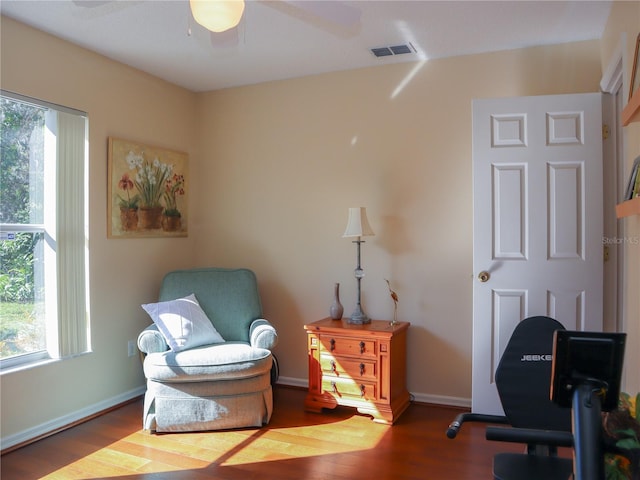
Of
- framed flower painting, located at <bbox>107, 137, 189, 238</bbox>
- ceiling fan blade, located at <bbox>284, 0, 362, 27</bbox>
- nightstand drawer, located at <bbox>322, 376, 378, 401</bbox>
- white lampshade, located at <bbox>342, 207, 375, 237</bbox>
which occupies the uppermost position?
ceiling fan blade, located at <bbox>284, 0, 362, 27</bbox>

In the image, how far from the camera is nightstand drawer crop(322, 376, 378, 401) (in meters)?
3.43

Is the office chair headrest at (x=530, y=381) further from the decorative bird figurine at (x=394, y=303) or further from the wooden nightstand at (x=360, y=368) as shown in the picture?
the decorative bird figurine at (x=394, y=303)

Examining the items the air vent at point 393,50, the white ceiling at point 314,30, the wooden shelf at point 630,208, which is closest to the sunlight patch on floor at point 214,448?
the wooden shelf at point 630,208

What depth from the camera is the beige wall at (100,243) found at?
3064 millimetres

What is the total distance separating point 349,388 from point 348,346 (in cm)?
29

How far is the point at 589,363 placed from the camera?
47.4 inches

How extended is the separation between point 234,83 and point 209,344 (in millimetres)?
2187

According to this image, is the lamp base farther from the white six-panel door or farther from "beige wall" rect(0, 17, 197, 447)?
"beige wall" rect(0, 17, 197, 447)

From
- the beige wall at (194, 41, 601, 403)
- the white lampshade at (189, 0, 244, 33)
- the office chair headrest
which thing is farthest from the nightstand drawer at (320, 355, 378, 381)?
the white lampshade at (189, 0, 244, 33)

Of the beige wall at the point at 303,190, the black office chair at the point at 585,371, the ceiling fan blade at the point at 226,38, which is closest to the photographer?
the black office chair at the point at 585,371

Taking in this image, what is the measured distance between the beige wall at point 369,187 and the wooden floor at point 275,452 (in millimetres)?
690

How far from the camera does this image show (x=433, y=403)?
146 inches

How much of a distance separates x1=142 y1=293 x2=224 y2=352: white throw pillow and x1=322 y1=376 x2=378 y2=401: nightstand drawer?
828mm

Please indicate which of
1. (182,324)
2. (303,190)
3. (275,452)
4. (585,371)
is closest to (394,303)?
(303,190)
